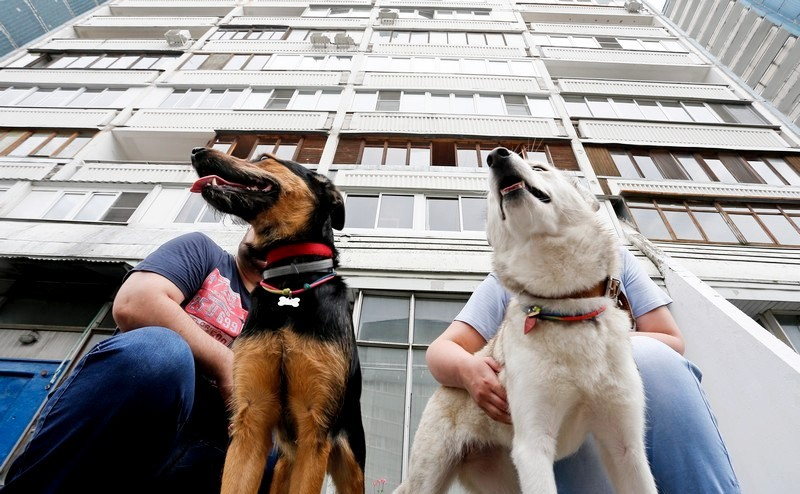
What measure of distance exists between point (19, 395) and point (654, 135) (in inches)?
744

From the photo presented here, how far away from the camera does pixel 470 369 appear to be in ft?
7.37

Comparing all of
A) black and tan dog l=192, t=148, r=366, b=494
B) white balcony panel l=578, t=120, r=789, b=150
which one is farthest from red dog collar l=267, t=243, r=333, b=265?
white balcony panel l=578, t=120, r=789, b=150

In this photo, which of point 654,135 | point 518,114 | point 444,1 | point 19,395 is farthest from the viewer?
point 444,1

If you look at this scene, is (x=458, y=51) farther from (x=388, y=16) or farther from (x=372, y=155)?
(x=372, y=155)

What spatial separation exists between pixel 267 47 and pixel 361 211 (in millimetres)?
13341

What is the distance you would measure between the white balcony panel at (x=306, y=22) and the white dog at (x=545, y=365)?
20.9 meters

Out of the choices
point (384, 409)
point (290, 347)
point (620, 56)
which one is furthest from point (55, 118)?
point (620, 56)

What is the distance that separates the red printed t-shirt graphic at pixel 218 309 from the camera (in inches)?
101

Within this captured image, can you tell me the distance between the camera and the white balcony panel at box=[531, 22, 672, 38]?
60.7ft

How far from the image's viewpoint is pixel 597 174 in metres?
10.7

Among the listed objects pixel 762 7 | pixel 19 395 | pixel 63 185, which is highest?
pixel 762 7

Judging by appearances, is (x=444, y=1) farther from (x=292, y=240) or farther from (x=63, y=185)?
(x=292, y=240)

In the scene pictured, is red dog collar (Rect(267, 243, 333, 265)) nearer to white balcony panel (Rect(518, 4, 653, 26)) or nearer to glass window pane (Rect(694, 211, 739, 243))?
glass window pane (Rect(694, 211, 739, 243))

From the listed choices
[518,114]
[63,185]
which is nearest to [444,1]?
[518,114]
